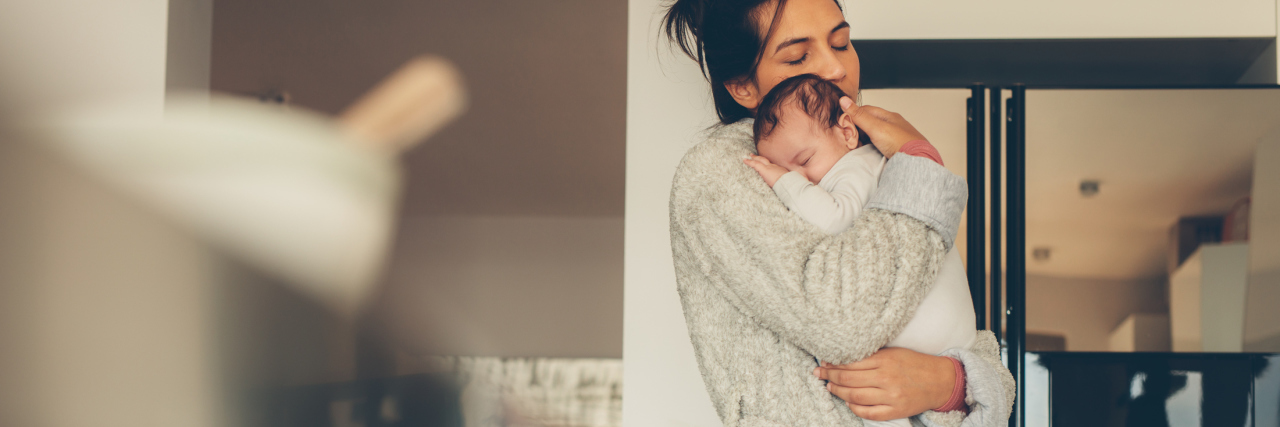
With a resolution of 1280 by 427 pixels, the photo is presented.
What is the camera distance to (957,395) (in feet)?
2.48

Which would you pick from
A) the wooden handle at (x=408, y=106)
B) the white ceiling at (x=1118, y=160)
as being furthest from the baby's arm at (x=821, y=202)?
the wooden handle at (x=408, y=106)

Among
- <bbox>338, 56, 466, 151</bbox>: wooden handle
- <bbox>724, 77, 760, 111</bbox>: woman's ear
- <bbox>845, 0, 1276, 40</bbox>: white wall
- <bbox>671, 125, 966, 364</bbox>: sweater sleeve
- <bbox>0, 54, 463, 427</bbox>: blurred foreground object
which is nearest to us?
<bbox>671, 125, 966, 364</bbox>: sweater sleeve

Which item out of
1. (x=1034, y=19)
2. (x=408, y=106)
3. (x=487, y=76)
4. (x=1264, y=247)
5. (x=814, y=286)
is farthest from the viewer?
(x=408, y=106)

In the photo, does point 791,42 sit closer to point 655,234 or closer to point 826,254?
point 826,254

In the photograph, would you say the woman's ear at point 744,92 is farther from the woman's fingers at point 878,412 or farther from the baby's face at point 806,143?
the woman's fingers at point 878,412

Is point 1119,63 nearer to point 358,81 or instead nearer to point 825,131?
point 825,131

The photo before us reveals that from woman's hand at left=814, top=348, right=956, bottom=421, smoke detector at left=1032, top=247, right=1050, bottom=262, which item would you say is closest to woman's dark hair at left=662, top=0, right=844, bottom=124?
woman's hand at left=814, top=348, right=956, bottom=421

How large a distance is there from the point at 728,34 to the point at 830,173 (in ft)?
0.74

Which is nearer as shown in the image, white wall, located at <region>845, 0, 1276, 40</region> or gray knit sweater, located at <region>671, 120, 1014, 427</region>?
gray knit sweater, located at <region>671, 120, 1014, 427</region>

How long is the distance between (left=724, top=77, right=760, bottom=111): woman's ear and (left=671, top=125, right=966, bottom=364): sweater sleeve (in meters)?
0.19

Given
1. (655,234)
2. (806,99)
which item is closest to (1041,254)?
(655,234)

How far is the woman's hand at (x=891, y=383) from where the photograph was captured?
703mm

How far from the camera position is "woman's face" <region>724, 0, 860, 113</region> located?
868 mm

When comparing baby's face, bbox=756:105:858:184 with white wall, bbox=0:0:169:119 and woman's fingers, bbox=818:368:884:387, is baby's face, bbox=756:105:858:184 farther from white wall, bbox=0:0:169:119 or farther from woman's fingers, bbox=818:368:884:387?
white wall, bbox=0:0:169:119
